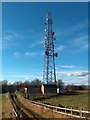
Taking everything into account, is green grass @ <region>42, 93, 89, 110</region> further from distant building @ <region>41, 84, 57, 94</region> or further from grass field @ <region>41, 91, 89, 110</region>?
distant building @ <region>41, 84, 57, 94</region>

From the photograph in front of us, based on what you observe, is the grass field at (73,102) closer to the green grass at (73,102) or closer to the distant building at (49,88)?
the green grass at (73,102)

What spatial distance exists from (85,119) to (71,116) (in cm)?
268

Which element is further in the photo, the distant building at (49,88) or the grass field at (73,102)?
the distant building at (49,88)

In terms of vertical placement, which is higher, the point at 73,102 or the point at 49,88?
the point at 49,88

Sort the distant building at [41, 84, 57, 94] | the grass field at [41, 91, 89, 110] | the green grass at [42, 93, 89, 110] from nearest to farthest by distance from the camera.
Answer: the green grass at [42, 93, 89, 110]
the grass field at [41, 91, 89, 110]
the distant building at [41, 84, 57, 94]

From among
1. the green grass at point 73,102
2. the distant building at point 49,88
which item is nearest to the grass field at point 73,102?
the green grass at point 73,102

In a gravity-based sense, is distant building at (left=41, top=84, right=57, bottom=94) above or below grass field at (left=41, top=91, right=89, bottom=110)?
above

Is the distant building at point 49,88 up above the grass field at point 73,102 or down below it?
above

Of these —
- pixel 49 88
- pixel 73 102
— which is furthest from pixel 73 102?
pixel 49 88

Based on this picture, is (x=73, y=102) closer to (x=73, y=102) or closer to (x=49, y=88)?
(x=73, y=102)

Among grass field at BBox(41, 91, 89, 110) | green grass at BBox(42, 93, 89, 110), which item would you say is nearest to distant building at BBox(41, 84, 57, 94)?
grass field at BBox(41, 91, 89, 110)

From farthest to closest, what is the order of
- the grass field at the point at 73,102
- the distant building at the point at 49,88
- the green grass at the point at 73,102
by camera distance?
the distant building at the point at 49,88
the grass field at the point at 73,102
the green grass at the point at 73,102

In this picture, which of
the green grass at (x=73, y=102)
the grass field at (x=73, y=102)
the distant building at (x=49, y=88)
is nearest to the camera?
the green grass at (x=73, y=102)

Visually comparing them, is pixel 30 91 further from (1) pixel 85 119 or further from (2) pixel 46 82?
(1) pixel 85 119
